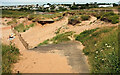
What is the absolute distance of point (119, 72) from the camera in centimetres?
420

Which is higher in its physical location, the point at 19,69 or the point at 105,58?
the point at 105,58

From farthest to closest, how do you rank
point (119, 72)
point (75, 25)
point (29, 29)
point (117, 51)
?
point (29, 29)
point (75, 25)
point (117, 51)
point (119, 72)

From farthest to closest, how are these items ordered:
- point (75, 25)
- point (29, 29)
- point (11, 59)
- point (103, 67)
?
1. point (29, 29)
2. point (75, 25)
3. point (11, 59)
4. point (103, 67)

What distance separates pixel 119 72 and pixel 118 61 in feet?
1.73

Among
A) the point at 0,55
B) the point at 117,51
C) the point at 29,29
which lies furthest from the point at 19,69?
the point at 29,29

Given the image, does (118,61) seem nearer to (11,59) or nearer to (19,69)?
(19,69)

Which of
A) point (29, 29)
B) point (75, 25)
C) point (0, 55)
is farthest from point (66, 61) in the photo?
point (29, 29)

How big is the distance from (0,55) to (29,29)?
60.3 ft

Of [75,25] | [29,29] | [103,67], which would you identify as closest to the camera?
[103,67]

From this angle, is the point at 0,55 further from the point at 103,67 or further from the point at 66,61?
the point at 103,67

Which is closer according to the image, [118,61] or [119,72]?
[119,72]

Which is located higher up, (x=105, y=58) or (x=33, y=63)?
(x=105, y=58)

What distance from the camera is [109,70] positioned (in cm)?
435

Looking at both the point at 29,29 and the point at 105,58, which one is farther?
the point at 29,29
